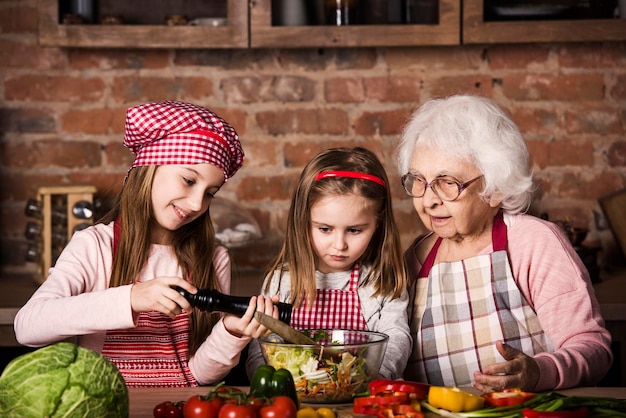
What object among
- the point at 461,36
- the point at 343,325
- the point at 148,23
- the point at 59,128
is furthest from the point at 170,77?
the point at 343,325

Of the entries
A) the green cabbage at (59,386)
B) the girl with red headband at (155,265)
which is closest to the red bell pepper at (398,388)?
the girl with red headband at (155,265)

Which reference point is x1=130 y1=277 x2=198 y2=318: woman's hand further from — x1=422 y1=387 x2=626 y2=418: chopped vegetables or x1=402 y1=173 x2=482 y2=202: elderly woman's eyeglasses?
x1=402 y1=173 x2=482 y2=202: elderly woman's eyeglasses

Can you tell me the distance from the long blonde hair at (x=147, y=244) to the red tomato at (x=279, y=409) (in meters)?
0.71

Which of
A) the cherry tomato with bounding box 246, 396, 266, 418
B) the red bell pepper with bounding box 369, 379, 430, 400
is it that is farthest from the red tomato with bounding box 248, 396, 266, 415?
the red bell pepper with bounding box 369, 379, 430, 400

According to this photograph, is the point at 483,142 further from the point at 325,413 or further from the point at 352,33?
the point at 352,33

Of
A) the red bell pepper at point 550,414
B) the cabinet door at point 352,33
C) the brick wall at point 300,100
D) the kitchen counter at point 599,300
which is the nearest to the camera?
the red bell pepper at point 550,414

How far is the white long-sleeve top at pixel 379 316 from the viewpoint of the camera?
1.91 metres

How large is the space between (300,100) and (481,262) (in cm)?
120

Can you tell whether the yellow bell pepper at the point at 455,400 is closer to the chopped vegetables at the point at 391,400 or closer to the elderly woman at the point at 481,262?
the chopped vegetables at the point at 391,400

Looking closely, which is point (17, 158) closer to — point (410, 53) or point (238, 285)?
point (238, 285)

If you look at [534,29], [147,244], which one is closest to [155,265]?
[147,244]

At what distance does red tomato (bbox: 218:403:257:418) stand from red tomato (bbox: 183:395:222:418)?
0.07 feet

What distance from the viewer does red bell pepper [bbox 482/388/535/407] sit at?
4.99ft

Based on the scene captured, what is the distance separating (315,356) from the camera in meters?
1.59
